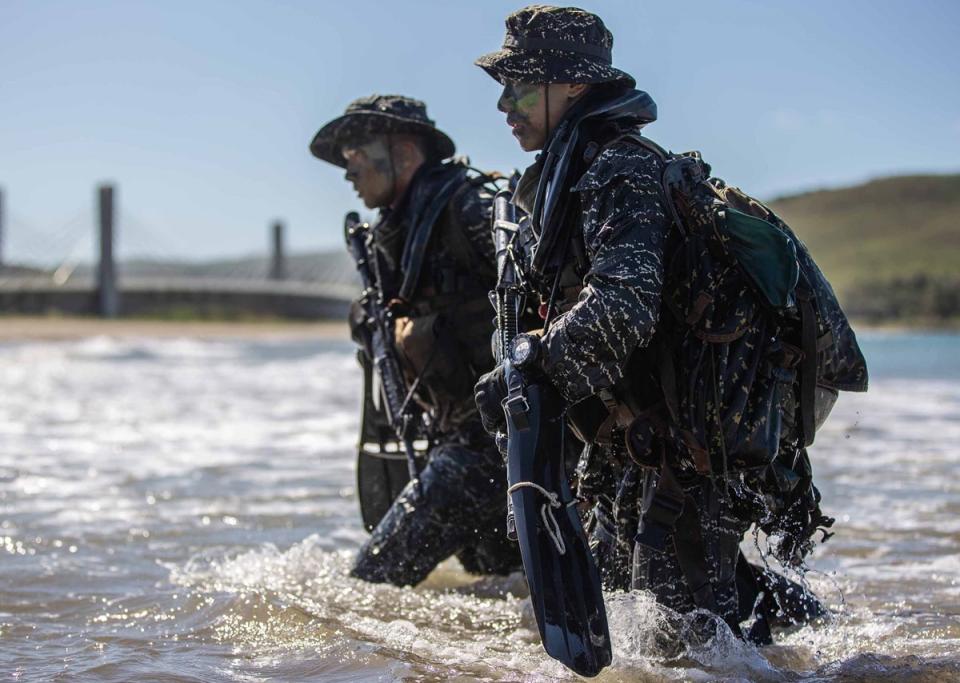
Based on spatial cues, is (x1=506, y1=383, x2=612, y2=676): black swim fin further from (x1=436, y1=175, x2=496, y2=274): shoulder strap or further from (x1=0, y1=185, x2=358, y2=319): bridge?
(x1=0, y1=185, x2=358, y2=319): bridge

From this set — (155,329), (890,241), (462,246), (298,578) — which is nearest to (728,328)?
(462,246)

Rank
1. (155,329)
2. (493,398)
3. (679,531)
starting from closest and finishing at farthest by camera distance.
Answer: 1. (493,398)
2. (679,531)
3. (155,329)

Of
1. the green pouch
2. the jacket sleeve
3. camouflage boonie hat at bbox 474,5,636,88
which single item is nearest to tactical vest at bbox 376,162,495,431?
camouflage boonie hat at bbox 474,5,636,88

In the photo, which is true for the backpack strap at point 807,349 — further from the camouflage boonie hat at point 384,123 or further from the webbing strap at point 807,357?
the camouflage boonie hat at point 384,123

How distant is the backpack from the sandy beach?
113ft

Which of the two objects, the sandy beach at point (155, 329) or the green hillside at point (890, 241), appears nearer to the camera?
the sandy beach at point (155, 329)

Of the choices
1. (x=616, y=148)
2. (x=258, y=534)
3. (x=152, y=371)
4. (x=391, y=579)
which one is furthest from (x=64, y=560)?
(x=152, y=371)

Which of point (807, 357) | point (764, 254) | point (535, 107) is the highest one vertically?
point (535, 107)

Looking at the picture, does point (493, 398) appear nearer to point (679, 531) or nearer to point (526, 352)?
point (526, 352)

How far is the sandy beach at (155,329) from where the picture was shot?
38688 millimetres

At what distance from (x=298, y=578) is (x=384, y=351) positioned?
1.16 metres

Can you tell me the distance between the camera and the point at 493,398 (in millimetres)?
3818

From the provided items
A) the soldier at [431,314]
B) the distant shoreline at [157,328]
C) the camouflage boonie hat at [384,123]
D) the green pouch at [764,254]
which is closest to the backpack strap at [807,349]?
the green pouch at [764,254]

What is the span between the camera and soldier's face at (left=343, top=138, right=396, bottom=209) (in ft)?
18.4
